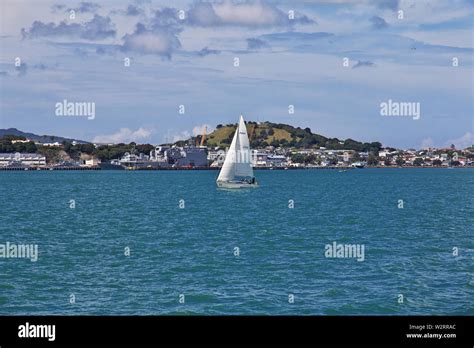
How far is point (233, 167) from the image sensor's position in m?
122

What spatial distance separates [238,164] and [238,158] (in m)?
2.69

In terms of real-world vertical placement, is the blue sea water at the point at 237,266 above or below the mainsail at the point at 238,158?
below

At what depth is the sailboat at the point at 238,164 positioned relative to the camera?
375ft

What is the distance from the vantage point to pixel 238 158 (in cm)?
11862

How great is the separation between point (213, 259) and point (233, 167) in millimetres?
79818

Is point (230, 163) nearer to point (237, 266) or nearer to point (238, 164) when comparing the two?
point (238, 164)

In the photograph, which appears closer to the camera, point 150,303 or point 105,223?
point 150,303

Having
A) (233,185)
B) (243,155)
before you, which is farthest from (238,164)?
(233,185)

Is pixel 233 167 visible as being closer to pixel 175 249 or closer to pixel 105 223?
pixel 105 223
